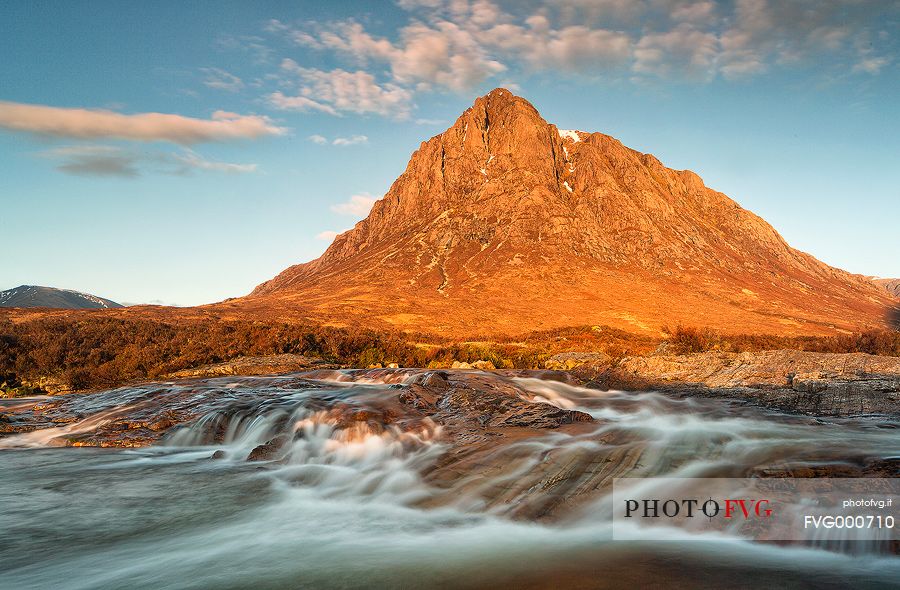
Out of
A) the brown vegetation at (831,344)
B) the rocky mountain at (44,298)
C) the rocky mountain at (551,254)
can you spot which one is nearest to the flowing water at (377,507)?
the brown vegetation at (831,344)

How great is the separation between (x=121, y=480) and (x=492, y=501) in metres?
7.33

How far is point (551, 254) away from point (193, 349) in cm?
10463

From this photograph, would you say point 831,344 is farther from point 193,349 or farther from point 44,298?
point 44,298

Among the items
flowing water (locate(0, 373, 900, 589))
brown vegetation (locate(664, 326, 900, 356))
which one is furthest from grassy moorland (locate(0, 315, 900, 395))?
flowing water (locate(0, 373, 900, 589))

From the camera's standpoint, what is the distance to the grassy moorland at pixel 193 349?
22312 millimetres

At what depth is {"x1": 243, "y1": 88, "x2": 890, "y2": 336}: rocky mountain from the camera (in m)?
90.2

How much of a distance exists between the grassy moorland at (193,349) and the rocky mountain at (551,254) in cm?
3544

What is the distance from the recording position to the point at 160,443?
12898 millimetres

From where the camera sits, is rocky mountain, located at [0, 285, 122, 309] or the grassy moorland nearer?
the grassy moorland

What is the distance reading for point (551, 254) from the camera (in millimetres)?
122562

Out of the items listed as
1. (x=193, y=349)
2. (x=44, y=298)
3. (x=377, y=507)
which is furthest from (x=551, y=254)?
(x=44, y=298)

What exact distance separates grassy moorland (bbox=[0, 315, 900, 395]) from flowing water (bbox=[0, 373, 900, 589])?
9655 mm

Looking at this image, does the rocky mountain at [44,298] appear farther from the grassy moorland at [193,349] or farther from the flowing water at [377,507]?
the flowing water at [377,507]

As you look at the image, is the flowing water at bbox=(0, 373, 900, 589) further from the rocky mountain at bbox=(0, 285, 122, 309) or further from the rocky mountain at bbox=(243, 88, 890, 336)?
the rocky mountain at bbox=(0, 285, 122, 309)
